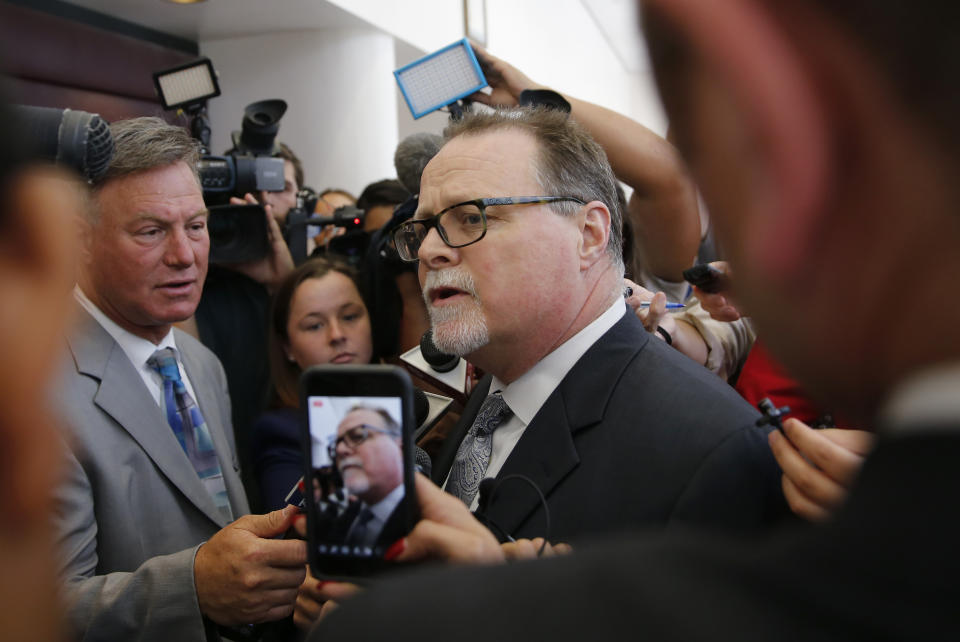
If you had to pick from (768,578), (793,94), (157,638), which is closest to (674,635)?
(768,578)

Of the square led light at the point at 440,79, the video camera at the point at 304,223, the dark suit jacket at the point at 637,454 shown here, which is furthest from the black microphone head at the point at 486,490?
the video camera at the point at 304,223

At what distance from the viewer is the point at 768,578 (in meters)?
0.40

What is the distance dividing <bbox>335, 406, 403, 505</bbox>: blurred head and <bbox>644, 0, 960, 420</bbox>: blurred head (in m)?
0.53

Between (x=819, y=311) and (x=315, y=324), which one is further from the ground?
(x=819, y=311)

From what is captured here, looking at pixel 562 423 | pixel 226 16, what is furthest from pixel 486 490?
pixel 226 16

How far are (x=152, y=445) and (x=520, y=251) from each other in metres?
0.93

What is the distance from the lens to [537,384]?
4.56ft

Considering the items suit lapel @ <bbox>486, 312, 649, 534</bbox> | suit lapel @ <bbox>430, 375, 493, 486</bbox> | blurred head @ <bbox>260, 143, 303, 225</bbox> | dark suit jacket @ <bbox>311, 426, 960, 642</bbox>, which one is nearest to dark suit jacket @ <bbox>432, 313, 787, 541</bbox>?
suit lapel @ <bbox>486, 312, 649, 534</bbox>

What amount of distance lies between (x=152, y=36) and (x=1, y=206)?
4828 mm

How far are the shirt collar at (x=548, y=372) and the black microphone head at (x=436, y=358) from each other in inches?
13.9

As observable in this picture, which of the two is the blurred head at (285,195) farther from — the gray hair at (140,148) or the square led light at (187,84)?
the gray hair at (140,148)

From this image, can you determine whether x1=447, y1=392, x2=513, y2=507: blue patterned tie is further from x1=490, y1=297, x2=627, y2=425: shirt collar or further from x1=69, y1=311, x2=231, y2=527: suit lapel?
x1=69, y1=311, x2=231, y2=527: suit lapel

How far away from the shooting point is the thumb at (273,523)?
1.17m

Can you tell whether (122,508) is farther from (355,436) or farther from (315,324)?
(315,324)
